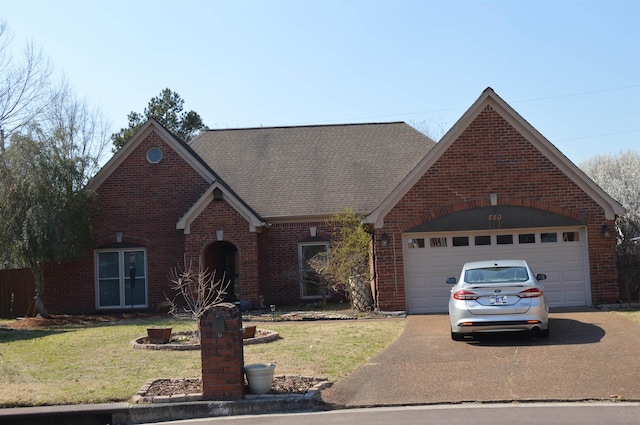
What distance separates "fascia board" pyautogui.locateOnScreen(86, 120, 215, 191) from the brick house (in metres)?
0.05

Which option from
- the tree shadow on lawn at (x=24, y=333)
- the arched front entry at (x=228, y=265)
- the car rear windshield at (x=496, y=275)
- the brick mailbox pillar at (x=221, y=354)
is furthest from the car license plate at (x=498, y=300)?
the arched front entry at (x=228, y=265)

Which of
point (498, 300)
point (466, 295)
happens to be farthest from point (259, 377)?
point (498, 300)

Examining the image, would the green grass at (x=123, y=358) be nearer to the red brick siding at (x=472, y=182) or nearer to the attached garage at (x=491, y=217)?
the red brick siding at (x=472, y=182)

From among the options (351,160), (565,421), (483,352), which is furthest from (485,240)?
(565,421)

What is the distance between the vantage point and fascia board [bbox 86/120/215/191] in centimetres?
2525

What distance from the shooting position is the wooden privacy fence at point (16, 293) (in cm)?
2538

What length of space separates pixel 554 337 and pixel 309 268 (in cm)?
1191

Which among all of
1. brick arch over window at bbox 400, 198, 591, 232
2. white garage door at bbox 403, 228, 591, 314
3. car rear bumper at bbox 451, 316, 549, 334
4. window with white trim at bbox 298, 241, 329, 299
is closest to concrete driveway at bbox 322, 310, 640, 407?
car rear bumper at bbox 451, 316, 549, 334

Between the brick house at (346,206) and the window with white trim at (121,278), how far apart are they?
0.13 feet

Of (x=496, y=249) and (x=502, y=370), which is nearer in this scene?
(x=502, y=370)

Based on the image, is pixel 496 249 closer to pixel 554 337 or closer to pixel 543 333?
pixel 543 333

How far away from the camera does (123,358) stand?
14.2m

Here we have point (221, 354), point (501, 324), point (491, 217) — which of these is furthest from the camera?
point (491, 217)

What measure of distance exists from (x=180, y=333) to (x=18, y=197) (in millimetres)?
8841
